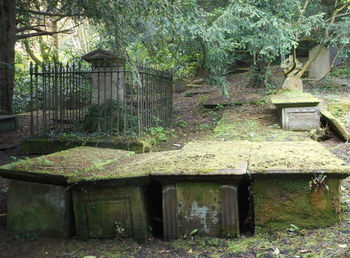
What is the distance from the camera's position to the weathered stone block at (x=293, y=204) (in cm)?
314

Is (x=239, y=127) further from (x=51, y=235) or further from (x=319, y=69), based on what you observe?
(x=319, y=69)

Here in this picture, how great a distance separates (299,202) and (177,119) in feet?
22.5

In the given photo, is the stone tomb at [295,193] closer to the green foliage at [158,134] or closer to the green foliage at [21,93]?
the green foliage at [158,134]

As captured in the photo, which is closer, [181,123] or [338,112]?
[338,112]

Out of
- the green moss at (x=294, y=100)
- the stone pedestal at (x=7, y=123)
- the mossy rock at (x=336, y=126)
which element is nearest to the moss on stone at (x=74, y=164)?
the green moss at (x=294, y=100)

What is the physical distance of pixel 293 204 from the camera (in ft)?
10.5

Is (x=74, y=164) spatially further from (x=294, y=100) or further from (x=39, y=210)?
(x=294, y=100)

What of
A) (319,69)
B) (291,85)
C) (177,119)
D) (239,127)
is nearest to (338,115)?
(291,85)

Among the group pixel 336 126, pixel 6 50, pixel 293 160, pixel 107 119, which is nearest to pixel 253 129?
pixel 336 126

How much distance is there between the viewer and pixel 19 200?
3.83 metres

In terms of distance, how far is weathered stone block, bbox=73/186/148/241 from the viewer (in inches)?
138

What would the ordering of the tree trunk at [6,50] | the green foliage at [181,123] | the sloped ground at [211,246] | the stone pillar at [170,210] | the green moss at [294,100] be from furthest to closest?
the tree trunk at [6,50]
the green foliage at [181,123]
the green moss at [294,100]
the stone pillar at [170,210]
the sloped ground at [211,246]

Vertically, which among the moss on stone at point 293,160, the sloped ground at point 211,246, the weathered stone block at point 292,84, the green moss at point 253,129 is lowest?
the sloped ground at point 211,246

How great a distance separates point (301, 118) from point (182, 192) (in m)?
4.99
